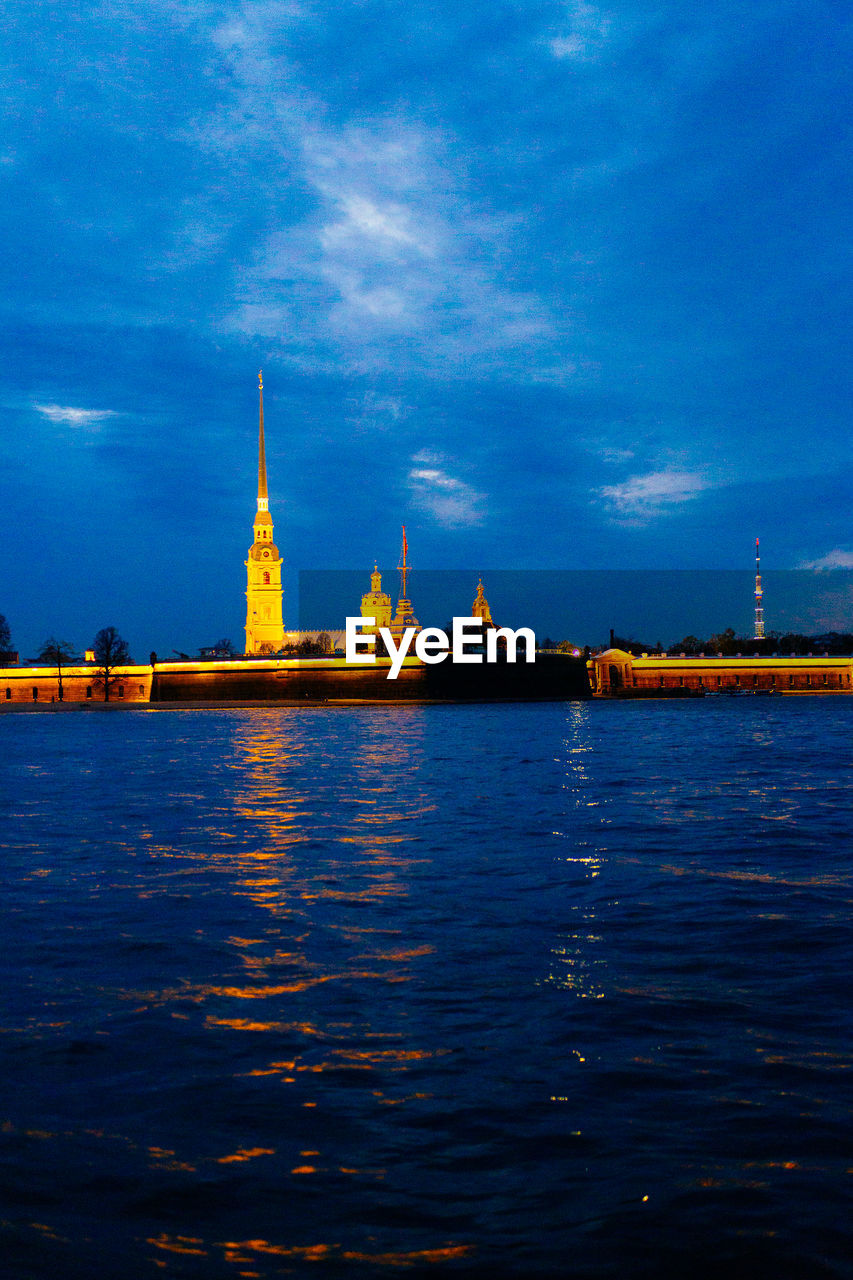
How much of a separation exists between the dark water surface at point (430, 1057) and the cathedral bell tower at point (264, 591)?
407 ft

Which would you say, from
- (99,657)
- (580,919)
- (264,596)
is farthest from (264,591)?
(580,919)

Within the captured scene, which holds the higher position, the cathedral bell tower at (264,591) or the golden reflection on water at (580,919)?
the cathedral bell tower at (264,591)

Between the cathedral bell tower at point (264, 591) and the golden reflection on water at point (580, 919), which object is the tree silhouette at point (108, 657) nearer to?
the cathedral bell tower at point (264, 591)

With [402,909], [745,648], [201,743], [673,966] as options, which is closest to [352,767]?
[201,743]

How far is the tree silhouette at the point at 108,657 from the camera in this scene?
3675 inches

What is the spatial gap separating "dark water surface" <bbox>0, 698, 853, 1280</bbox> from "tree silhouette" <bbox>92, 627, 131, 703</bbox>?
8342cm

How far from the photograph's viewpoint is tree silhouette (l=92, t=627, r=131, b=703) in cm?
9335

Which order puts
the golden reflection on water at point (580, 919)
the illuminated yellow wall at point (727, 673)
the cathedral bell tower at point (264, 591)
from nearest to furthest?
the golden reflection on water at point (580, 919) → the illuminated yellow wall at point (727, 673) → the cathedral bell tower at point (264, 591)

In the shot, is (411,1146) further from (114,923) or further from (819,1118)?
(114,923)

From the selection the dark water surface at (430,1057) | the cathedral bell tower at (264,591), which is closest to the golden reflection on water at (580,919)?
the dark water surface at (430,1057)

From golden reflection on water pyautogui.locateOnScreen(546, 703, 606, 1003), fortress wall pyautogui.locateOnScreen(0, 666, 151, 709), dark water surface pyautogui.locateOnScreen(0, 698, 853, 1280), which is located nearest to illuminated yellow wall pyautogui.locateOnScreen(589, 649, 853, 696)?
fortress wall pyautogui.locateOnScreen(0, 666, 151, 709)

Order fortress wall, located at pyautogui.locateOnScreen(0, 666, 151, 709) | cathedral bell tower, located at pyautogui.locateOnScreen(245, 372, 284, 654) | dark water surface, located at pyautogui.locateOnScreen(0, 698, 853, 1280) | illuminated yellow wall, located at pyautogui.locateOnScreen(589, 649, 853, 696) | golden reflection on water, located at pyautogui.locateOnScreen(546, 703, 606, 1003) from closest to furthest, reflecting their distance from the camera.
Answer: dark water surface, located at pyautogui.locateOnScreen(0, 698, 853, 1280) < golden reflection on water, located at pyautogui.locateOnScreen(546, 703, 606, 1003) < fortress wall, located at pyautogui.locateOnScreen(0, 666, 151, 709) < illuminated yellow wall, located at pyautogui.locateOnScreen(589, 649, 853, 696) < cathedral bell tower, located at pyautogui.locateOnScreen(245, 372, 284, 654)

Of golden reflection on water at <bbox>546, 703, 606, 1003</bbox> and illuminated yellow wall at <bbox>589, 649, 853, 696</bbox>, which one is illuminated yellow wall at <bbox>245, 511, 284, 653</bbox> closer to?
illuminated yellow wall at <bbox>589, 649, 853, 696</bbox>

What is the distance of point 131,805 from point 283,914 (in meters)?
10.7
